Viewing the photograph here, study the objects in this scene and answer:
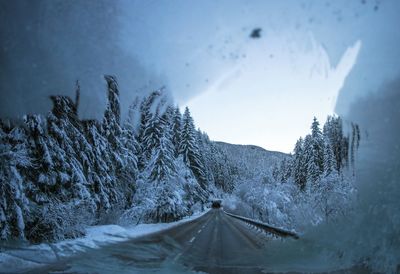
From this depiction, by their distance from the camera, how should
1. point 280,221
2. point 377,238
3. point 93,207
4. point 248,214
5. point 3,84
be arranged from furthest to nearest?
point 248,214 < point 280,221 < point 93,207 < point 3,84 < point 377,238

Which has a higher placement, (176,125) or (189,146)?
(176,125)

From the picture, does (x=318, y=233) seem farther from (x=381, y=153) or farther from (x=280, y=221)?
(x=280, y=221)

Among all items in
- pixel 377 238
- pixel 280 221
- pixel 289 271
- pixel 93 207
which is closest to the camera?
pixel 377 238

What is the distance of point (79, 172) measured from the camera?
13977 millimetres

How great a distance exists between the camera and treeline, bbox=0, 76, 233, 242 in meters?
10.9

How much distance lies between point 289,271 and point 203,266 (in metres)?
2.11

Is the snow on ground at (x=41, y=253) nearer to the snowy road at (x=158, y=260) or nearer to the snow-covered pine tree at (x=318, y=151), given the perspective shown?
the snowy road at (x=158, y=260)

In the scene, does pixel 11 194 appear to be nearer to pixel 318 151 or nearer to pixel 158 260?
pixel 158 260

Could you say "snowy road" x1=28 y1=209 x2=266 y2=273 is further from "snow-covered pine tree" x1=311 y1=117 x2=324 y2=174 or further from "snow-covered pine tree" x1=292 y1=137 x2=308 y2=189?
"snow-covered pine tree" x1=292 y1=137 x2=308 y2=189

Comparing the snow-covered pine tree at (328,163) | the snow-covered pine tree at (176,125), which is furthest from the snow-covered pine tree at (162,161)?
the snow-covered pine tree at (328,163)

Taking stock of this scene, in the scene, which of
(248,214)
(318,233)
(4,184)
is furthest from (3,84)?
(248,214)

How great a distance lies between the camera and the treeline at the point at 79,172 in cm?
1090

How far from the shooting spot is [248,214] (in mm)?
48156

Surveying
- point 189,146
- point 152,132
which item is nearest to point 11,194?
point 152,132
